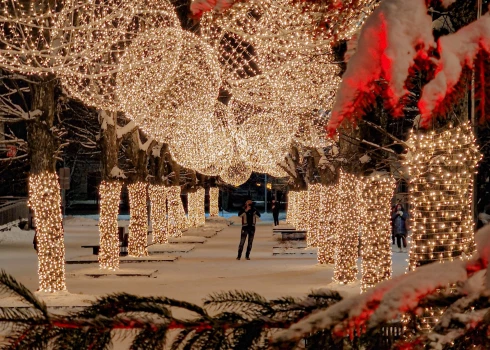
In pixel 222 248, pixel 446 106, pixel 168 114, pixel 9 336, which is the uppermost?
pixel 168 114

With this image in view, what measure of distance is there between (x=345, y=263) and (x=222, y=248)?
1592 cm

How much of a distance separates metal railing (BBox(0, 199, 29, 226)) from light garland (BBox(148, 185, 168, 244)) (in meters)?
15.6

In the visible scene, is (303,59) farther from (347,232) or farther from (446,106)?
(446,106)

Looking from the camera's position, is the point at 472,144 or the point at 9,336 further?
the point at 472,144

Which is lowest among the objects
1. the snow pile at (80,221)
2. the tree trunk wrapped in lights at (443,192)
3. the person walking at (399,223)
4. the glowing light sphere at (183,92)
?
the snow pile at (80,221)

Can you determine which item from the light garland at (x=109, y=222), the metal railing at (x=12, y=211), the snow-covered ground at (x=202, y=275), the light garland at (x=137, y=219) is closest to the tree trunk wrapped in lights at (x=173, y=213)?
the snow-covered ground at (x=202, y=275)

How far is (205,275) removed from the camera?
2125cm

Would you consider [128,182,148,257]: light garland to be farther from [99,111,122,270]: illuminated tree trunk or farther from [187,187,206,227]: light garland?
[187,187,206,227]: light garland

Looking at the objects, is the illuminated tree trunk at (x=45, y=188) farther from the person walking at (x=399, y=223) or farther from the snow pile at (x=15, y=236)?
the snow pile at (x=15, y=236)

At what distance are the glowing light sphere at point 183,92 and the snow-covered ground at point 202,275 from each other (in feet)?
11.8

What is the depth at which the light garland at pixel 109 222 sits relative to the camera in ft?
68.5

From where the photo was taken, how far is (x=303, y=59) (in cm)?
1321

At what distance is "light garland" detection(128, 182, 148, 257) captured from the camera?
83.8 ft

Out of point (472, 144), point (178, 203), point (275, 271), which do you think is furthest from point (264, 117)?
point (472, 144)
